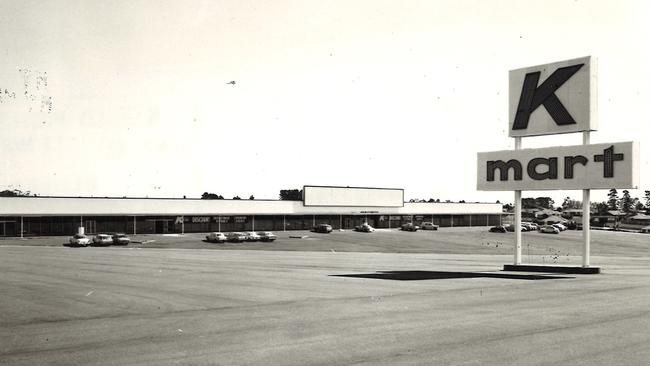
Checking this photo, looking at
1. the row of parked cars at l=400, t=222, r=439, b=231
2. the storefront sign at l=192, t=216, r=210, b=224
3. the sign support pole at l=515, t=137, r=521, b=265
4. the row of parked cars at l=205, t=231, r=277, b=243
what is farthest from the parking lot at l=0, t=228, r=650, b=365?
the row of parked cars at l=400, t=222, r=439, b=231

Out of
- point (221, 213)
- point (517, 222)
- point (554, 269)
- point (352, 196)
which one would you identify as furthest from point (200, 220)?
point (554, 269)

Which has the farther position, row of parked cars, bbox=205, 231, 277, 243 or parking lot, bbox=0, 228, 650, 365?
row of parked cars, bbox=205, 231, 277, 243

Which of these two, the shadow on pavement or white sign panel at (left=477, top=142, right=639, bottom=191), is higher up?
white sign panel at (left=477, top=142, right=639, bottom=191)

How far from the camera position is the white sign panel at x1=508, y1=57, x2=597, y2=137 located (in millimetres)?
30828

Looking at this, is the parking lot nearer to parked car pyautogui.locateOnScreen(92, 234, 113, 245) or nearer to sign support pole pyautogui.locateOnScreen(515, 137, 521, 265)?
sign support pole pyautogui.locateOnScreen(515, 137, 521, 265)

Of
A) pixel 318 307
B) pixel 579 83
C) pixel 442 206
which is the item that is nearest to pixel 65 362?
pixel 318 307

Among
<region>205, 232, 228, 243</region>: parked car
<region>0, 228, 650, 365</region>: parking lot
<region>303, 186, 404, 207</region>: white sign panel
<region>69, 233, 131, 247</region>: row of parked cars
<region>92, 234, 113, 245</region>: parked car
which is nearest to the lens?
<region>0, 228, 650, 365</region>: parking lot

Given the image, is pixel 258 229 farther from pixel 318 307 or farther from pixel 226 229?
pixel 318 307

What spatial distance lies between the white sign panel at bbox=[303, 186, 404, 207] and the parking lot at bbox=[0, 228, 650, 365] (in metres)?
75.9

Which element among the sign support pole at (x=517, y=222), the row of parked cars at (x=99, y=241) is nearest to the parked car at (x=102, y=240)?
the row of parked cars at (x=99, y=241)

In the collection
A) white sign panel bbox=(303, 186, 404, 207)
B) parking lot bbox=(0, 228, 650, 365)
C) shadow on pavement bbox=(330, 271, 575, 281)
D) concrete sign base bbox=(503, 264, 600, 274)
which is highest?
white sign panel bbox=(303, 186, 404, 207)

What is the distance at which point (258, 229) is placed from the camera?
318 feet

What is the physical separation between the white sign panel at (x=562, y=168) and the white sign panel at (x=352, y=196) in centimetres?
6910

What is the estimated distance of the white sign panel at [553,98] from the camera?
30828mm
